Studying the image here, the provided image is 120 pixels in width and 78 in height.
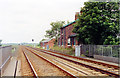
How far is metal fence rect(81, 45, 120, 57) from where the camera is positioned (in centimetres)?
1470

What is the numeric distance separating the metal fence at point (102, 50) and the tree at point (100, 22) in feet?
3.52

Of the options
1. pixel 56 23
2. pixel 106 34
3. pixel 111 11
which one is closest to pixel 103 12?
pixel 111 11

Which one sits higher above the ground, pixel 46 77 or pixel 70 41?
pixel 70 41

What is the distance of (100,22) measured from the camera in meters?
17.6

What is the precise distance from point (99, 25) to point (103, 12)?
211cm

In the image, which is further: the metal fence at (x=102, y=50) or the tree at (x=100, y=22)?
the tree at (x=100, y=22)

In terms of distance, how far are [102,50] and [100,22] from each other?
3.82 metres

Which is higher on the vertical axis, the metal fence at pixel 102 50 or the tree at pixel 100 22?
the tree at pixel 100 22

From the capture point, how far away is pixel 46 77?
26.4 ft

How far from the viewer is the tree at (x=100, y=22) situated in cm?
1772

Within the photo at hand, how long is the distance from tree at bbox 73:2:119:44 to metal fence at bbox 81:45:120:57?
107 cm

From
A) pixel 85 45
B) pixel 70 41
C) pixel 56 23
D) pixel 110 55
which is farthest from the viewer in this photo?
pixel 56 23

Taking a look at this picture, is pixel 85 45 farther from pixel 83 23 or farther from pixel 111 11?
pixel 111 11

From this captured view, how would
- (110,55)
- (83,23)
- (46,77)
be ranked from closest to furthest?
1. (46,77)
2. (110,55)
3. (83,23)
